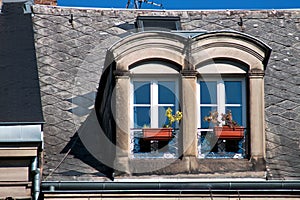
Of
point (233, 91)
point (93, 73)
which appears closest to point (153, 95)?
point (233, 91)

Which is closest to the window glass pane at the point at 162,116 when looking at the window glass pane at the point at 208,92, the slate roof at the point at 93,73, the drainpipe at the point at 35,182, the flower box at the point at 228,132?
the window glass pane at the point at 208,92

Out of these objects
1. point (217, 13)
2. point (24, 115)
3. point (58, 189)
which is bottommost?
point (58, 189)

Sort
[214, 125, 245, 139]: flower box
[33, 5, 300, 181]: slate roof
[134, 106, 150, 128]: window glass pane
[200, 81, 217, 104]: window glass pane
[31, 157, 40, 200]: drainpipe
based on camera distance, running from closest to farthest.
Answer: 1. [31, 157, 40, 200]: drainpipe
2. [214, 125, 245, 139]: flower box
3. [134, 106, 150, 128]: window glass pane
4. [200, 81, 217, 104]: window glass pane
5. [33, 5, 300, 181]: slate roof

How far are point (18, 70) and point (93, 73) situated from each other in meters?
2.12

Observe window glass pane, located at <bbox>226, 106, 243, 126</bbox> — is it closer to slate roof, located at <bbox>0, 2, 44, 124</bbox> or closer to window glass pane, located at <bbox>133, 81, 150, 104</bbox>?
window glass pane, located at <bbox>133, 81, 150, 104</bbox>

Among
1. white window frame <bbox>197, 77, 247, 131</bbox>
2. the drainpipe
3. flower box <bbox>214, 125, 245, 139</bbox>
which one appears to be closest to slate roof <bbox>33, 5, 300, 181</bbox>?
the drainpipe

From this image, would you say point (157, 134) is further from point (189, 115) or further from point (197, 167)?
point (197, 167)

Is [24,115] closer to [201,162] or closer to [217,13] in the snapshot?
[201,162]

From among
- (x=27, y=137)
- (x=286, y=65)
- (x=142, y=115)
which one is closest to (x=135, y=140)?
(x=142, y=115)

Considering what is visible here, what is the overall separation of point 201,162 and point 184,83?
4.26ft

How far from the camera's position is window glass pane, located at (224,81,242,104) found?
17453 mm

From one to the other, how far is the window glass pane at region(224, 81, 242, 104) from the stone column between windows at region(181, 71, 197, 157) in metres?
0.56

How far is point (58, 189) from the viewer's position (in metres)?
16.3

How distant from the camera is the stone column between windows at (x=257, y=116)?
55.6ft
